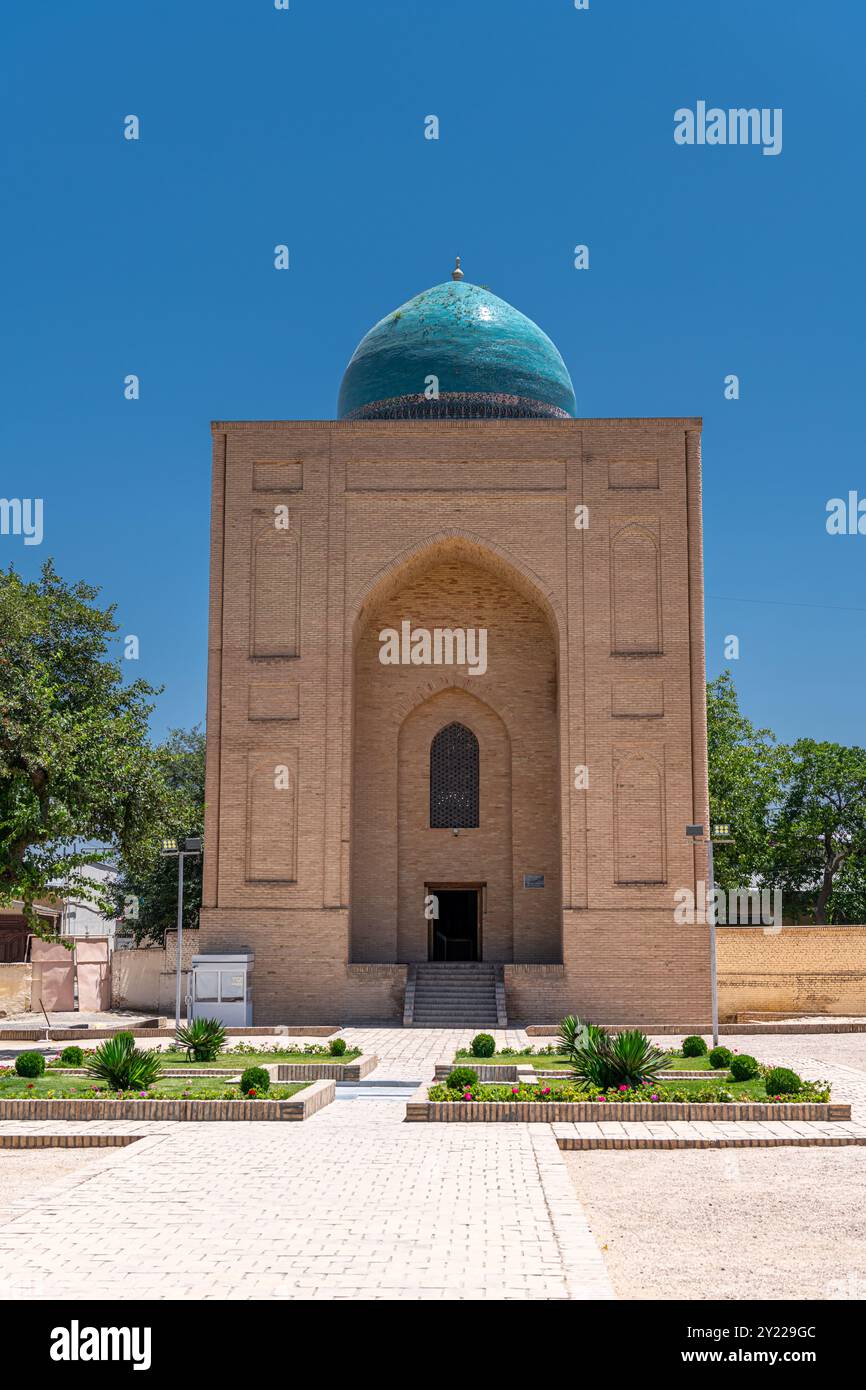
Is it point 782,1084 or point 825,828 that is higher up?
point 825,828

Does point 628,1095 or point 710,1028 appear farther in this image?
point 710,1028

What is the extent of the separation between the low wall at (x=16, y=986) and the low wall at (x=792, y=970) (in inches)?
436

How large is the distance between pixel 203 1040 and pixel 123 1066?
2068mm

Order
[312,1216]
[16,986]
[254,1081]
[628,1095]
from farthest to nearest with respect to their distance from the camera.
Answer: [16,986] → [254,1081] → [628,1095] → [312,1216]

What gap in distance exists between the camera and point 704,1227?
22.3 feet

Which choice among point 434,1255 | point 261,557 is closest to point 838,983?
point 261,557

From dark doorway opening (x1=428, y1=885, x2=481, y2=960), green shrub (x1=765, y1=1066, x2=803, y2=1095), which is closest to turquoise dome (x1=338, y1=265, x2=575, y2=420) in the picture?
dark doorway opening (x1=428, y1=885, x2=481, y2=960)

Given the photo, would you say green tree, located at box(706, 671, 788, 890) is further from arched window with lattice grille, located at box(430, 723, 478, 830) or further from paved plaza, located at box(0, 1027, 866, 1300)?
paved plaza, located at box(0, 1027, 866, 1300)

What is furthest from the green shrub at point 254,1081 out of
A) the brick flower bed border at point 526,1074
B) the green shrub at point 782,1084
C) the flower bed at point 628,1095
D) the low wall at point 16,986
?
the low wall at point 16,986

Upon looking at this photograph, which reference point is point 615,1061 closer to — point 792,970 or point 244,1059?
point 244,1059

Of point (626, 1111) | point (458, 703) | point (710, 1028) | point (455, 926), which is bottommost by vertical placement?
point (710, 1028)

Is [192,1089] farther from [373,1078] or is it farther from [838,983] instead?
[838,983]

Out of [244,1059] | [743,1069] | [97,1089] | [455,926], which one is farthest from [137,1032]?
[743,1069]

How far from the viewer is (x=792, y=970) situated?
20594 mm
